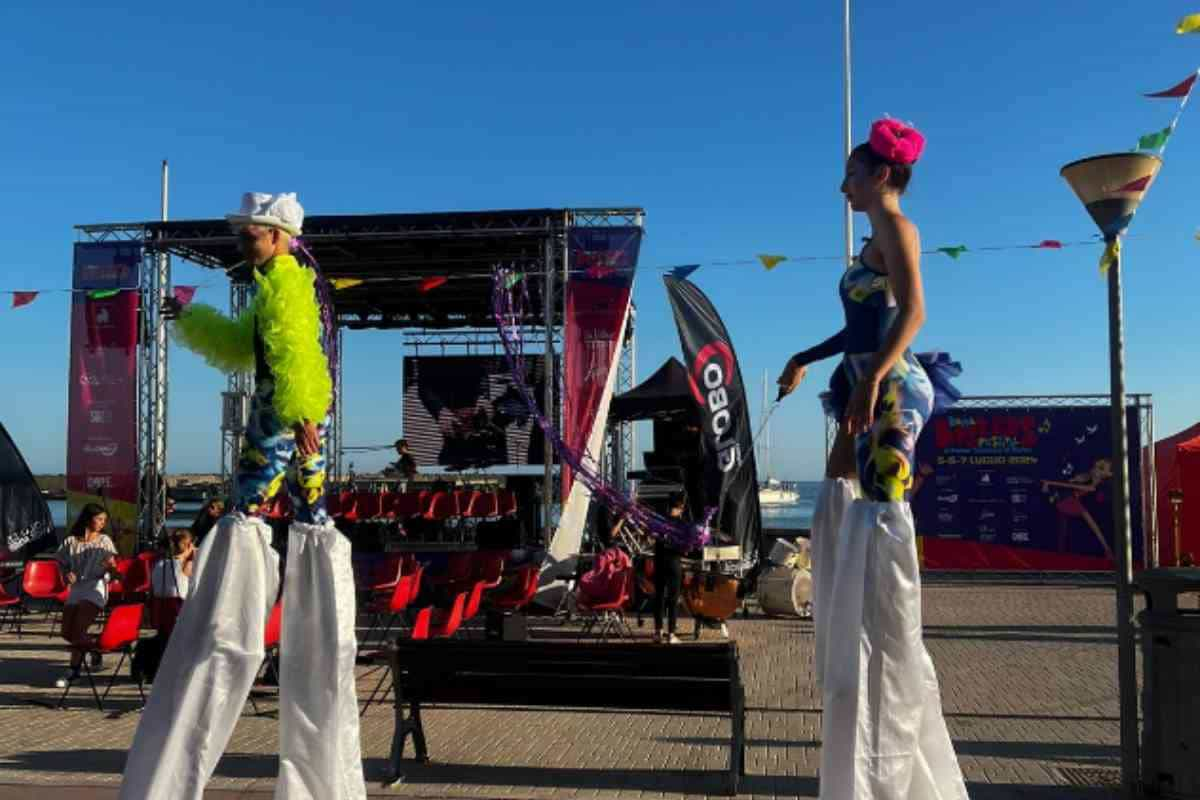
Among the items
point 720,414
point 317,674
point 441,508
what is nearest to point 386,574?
point 720,414

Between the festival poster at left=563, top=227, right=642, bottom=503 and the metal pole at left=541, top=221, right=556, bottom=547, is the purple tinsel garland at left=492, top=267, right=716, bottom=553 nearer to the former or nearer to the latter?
the metal pole at left=541, top=221, right=556, bottom=547

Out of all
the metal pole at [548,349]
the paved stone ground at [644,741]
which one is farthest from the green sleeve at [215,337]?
the metal pole at [548,349]

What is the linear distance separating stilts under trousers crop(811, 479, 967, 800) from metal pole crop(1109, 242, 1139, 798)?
2062mm

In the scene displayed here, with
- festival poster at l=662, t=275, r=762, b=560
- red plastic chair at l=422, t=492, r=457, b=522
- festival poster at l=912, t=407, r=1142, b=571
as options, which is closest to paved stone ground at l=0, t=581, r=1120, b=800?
festival poster at l=662, t=275, r=762, b=560

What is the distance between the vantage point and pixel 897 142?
3.33 m

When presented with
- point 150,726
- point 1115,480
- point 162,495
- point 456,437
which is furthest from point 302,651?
point 456,437

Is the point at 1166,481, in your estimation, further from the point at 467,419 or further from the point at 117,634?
the point at 117,634

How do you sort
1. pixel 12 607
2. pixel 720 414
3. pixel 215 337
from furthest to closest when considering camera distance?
1. pixel 720 414
2. pixel 12 607
3. pixel 215 337

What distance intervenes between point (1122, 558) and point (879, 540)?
244 centimetres

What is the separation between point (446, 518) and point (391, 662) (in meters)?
12.3

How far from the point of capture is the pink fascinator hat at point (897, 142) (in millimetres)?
3326

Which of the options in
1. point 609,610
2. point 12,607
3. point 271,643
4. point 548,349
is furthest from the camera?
point 548,349

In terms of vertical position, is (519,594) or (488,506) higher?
(488,506)

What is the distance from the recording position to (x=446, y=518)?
17.5 metres
